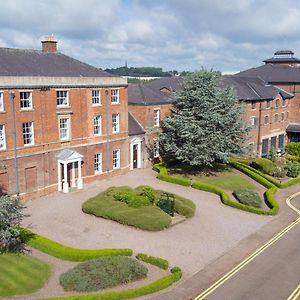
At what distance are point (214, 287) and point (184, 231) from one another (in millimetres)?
7763

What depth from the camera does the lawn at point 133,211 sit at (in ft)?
91.2

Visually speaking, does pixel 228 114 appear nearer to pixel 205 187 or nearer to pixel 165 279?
pixel 205 187

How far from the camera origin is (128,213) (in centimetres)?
2869

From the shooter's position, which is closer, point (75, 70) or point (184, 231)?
point (184, 231)

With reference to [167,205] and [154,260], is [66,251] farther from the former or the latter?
[167,205]

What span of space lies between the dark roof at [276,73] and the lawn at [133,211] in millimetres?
42696

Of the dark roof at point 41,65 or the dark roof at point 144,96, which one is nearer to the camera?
the dark roof at point 41,65

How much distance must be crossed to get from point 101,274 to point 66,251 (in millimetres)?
3840

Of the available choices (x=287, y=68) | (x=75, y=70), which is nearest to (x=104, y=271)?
(x=75, y=70)

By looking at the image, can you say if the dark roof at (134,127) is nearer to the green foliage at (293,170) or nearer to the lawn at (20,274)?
the green foliage at (293,170)

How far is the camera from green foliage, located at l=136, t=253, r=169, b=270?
2209 cm

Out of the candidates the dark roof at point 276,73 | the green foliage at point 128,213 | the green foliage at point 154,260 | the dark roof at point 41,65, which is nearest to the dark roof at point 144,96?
the dark roof at point 41,65

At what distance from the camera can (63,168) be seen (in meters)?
36.3

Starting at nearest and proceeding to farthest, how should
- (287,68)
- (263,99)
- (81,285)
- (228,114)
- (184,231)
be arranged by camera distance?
(81,285) < (184,231) < (228,114) < (263,99) < (287,68)
